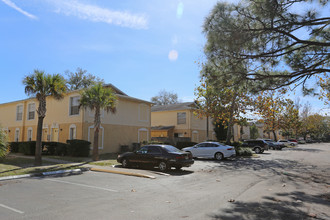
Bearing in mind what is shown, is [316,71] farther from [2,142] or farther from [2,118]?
[2,118]

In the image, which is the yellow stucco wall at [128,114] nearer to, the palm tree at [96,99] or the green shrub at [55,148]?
the green shrub at [55,148]

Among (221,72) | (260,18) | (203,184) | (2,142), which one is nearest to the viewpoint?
(260,18)

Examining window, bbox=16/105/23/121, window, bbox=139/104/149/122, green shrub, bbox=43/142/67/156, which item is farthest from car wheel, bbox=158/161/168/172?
window, bbox=16/105/23/121

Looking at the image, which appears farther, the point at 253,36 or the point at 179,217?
the point at 253,36

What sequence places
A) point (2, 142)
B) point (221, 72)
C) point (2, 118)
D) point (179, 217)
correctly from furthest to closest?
point (2, 118), point (2, 142), point (221, 72), point (179, 217)

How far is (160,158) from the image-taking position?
13.2m

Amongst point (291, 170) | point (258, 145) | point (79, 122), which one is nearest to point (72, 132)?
point (79, 122)

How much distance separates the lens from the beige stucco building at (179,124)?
3516 centimetres

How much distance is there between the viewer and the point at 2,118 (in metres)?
31.7

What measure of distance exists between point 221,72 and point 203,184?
4.61 metres

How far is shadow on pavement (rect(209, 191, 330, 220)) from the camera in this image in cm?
543

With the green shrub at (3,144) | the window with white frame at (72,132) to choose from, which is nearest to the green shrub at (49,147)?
the window with white frame at (72,132)

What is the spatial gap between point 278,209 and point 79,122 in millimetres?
19021

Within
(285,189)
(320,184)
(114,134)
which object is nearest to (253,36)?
(285,189)
